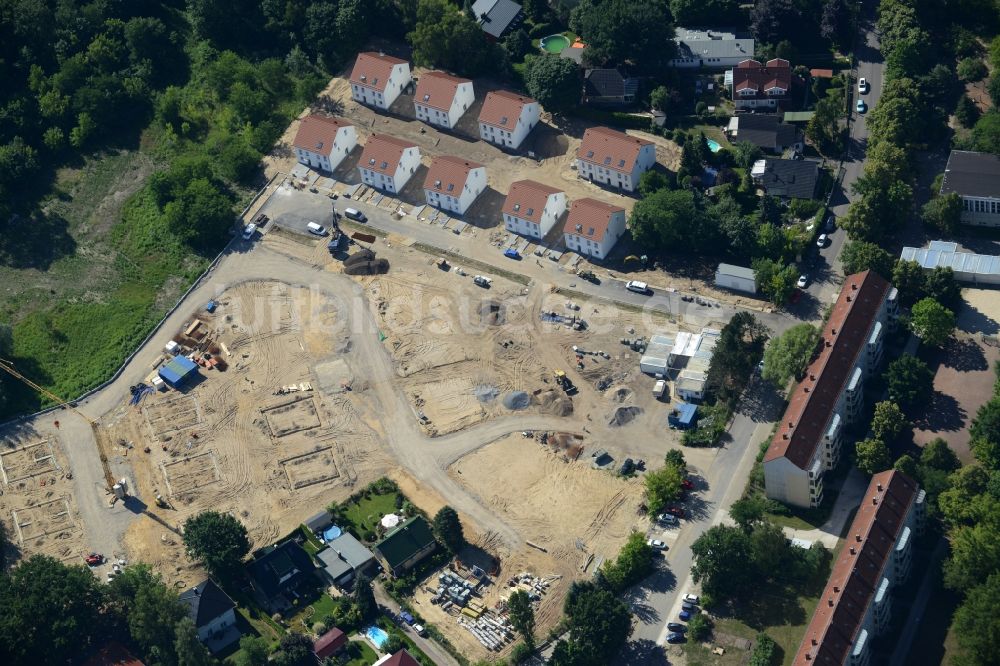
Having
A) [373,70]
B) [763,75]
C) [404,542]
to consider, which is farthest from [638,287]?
[373,70]

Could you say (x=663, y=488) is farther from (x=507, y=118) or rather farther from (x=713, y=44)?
(x=713, y=44)

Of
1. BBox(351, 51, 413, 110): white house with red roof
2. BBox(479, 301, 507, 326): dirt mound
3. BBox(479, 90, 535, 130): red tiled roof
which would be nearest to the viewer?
BBox(479, 301, 507, 326): dirt mound

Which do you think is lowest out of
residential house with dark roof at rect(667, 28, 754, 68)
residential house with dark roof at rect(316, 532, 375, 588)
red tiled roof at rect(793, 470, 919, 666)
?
residential house with dark roof at rect(316, 532, 375, 588)

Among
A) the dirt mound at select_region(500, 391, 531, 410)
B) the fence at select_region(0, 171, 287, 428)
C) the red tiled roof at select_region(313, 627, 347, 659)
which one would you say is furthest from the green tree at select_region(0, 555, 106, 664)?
the dirt mound at select_region(500, 391, 531, 410)

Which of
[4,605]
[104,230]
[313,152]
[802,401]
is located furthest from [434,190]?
[4,605]

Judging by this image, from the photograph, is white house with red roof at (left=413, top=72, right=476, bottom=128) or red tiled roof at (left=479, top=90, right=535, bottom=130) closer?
red tiled roof at (left=479, top=90, right=535, bottom=130)

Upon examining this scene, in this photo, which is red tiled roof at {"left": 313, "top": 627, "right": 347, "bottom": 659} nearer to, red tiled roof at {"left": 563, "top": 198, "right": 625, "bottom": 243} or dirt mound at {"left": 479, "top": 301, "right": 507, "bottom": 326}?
dirt mound at {"left": 479, "top": 301, "right": 507, "bottom": 326}

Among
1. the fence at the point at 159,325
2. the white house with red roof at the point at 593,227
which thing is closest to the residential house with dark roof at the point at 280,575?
the fence at the point at 159,325
